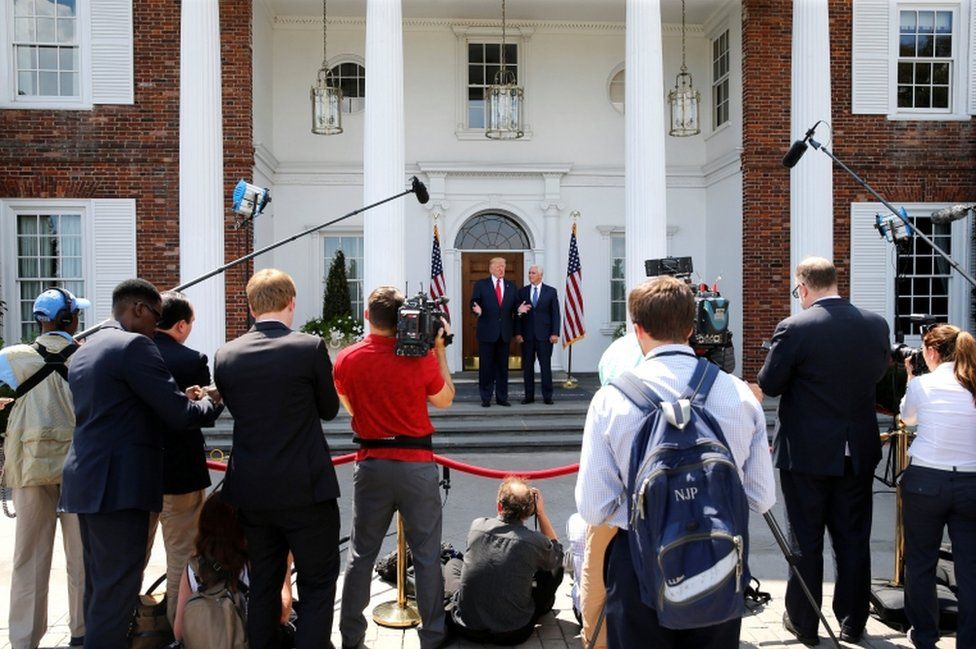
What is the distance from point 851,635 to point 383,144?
921 cm

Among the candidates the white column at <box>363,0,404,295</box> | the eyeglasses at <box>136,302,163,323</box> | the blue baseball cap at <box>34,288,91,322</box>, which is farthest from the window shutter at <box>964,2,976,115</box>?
the blue baseball cap at <box>34,288,91,322</box>

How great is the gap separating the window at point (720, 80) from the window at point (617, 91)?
1.71 m

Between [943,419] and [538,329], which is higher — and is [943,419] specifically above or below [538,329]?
below

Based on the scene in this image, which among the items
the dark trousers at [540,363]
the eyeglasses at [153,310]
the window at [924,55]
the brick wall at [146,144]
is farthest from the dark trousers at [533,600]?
the window at [924,55]

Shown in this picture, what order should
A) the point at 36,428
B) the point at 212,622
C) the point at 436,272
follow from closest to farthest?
the point at 212,622, the point at 36,428, the point at 436,272

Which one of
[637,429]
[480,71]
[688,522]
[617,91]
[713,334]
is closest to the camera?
[688,522]

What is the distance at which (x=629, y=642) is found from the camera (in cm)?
277

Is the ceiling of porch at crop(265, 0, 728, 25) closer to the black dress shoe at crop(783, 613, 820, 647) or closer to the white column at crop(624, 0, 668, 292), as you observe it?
the white column at crop(624, 0, 668, 292)

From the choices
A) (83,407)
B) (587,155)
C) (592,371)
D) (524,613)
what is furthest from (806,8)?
(83,407)

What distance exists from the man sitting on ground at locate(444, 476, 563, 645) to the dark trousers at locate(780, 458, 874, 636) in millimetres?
1417

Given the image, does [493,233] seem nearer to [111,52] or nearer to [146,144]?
[146,144]

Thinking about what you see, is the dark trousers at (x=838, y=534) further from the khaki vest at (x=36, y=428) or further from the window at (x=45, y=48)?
the window at (x=45, y=48)

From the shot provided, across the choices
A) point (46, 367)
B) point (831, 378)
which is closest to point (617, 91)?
point (831, 378)

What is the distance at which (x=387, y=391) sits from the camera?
4.30 m
